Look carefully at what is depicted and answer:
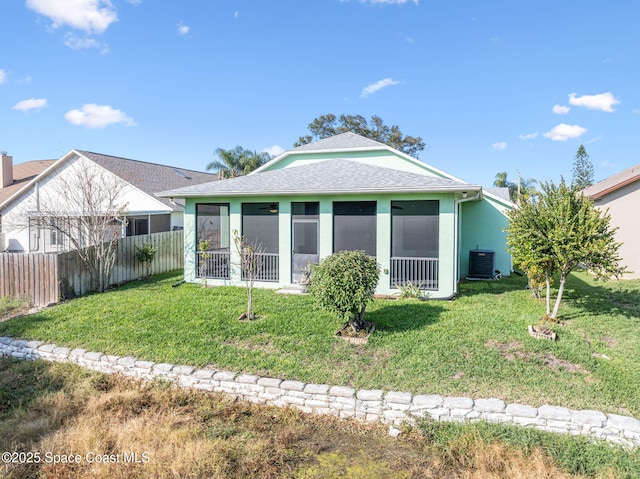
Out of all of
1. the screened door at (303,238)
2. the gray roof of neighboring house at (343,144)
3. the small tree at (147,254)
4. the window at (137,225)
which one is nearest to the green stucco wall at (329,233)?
the screened door at (303,238)

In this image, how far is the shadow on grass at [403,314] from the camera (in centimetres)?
701

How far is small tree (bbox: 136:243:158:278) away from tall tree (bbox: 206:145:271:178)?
1540 centimetres

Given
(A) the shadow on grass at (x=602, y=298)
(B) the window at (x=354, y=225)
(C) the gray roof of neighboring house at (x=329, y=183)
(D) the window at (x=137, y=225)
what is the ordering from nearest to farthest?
(A) the shadow on grass at (x=602, y=298) < (C) the gray roof of neighboring house at (x=329, y=183) < (B) the window at (x=354, y=225) < (D) the window at (x=137, y=225)

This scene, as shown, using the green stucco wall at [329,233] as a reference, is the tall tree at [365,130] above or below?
above

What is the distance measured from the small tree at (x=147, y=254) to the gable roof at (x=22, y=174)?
13143 mm

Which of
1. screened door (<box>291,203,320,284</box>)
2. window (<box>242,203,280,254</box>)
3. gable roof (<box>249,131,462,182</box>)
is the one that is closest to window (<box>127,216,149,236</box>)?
gable roof (<box>249,131,462,182</box>)

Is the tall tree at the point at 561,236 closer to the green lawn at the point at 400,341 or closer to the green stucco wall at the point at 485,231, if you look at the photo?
the green lawn at the point at 400,341

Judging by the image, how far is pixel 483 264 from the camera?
42.2 ft

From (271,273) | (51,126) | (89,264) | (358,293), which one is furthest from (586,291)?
(51,126)

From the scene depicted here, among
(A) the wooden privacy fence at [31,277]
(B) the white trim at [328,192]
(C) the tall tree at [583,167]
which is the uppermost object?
(C) the tall tree at [583,167]

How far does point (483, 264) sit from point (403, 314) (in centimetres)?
658

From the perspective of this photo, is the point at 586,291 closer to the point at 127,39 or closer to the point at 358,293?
the point at 358,293

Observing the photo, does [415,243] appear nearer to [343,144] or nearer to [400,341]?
[400,341]

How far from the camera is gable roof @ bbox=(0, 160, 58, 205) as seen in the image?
69.5ft
